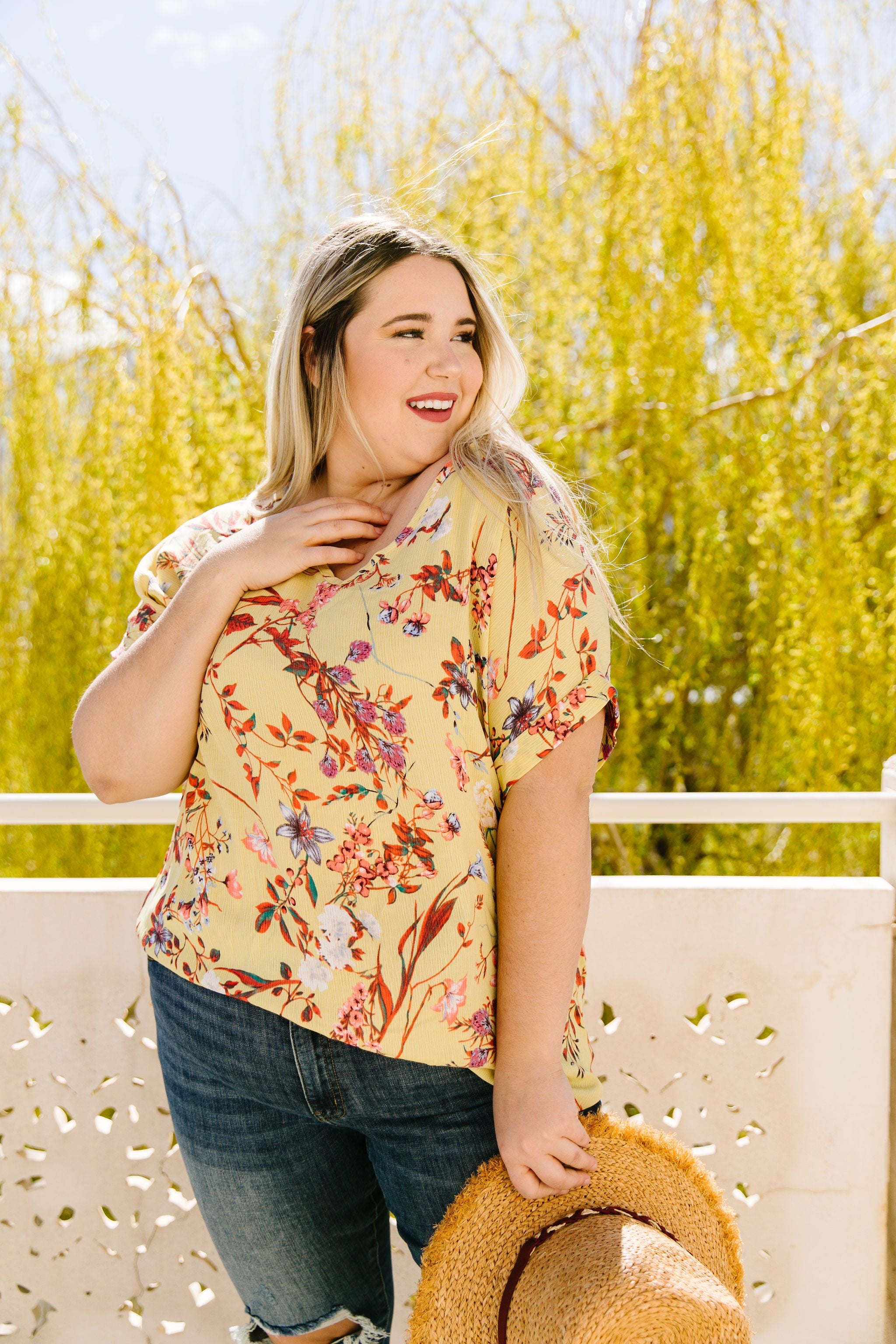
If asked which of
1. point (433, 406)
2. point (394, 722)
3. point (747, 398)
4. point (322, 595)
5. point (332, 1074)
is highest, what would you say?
point (747, 398)

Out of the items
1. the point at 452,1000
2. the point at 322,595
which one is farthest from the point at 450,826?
the point at 322,595

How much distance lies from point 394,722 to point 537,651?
0.14 metres

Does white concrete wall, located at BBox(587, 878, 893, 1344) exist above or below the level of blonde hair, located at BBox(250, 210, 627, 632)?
below

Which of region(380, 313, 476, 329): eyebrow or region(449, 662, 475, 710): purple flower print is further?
region(380, 313, 476, 329): eyebrow

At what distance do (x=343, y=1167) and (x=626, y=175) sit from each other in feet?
6.35

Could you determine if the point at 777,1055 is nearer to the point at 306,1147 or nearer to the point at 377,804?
the point at 306,1147

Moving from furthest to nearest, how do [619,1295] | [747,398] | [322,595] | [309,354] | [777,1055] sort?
[747,398]
[777,1055]
[309,354]
[322,595]
[619,1295]

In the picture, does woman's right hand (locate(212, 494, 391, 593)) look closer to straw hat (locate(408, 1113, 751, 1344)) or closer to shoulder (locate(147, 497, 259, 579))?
shoulder (locate(147, 497, 259, 579))

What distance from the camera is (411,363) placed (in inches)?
40.6

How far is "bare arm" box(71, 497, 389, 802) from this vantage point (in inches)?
38.7

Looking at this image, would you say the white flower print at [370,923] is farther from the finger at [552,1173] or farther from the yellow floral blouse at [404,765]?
the finger at [552,1173]

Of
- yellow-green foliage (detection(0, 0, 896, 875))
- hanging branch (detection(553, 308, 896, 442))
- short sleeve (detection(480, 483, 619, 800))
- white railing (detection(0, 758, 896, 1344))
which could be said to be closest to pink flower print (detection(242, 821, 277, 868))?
short sleeve (detection(480, 483, 619, 800))

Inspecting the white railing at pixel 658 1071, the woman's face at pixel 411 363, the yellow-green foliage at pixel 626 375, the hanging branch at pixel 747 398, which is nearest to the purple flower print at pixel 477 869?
the woman's face at pixel 411 363

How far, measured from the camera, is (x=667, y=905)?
5.08ft
